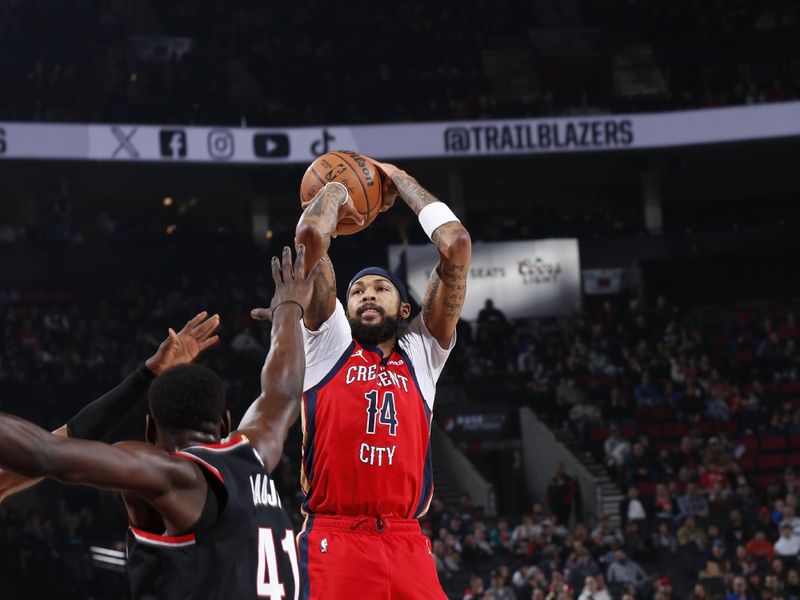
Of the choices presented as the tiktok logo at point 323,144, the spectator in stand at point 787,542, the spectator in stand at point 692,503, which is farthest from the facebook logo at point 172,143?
the spectator in stand at point 787,542

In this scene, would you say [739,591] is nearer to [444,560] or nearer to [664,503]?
[664,503]

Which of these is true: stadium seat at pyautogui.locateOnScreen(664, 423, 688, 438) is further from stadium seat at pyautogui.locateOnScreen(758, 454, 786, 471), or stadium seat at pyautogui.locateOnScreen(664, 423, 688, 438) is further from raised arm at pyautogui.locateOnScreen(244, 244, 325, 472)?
raised arm at pyautogui.locateOnScreen(244, 244, 325, 472)

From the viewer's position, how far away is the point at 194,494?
3180mm

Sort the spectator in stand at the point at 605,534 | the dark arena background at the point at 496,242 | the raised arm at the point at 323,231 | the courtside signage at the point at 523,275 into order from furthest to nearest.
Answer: the courtside signage at the point at 523,275 → the dark arena background at the point at 496,242 → the spectator in stand at the point at 605,534 → the raised arm at the point at 323,231

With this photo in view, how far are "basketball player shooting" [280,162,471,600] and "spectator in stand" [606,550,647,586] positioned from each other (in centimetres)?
1056

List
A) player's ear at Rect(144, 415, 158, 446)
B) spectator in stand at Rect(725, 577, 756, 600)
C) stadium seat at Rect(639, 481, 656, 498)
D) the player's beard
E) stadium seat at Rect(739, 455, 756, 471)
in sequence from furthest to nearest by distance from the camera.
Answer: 1. stadium seat at Rect(739, 455, 756, 471)
2. stadium seat at Rect(639, 481, 656, 498)
3. spectator in stand at Rect(725, 577, 756, 600)
4. the player's beard
5. player's ear at Rect(144, 415, 158, 446)

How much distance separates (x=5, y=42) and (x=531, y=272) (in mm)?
11975

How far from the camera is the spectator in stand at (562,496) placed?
18469mm

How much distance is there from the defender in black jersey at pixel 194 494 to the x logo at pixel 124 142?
19962mm

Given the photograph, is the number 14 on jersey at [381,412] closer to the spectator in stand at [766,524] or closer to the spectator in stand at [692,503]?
the spectator in stand at [766,524]

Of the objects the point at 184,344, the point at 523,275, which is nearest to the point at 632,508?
the point at 523,275

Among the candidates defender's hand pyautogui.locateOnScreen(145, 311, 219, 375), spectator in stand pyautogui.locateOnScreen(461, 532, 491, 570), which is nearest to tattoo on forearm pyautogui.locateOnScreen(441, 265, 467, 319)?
defender's hand pyautogui.locateOnScreen(145, 311, 219, 375)

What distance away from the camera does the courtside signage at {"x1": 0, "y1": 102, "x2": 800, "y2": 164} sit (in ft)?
75.2

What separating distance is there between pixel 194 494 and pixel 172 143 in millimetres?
20601
